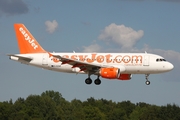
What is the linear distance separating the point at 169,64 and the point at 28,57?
22.8 m

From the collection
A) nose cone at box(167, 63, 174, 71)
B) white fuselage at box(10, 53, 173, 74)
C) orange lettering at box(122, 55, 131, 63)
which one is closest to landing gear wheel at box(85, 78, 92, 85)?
white fuselage at box(10, 53, 173, 74)

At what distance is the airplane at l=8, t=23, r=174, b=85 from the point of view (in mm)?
107250

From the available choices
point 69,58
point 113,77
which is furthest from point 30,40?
point 113,77

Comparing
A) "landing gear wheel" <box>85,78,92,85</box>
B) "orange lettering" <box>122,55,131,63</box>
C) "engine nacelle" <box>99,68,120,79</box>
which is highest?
"orange lettering" <box>122,55,131,63</box>

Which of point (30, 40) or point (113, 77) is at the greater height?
point (30, 40)

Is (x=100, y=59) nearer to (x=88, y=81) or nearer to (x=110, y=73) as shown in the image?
(x=110, y=73)

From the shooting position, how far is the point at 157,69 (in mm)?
107625

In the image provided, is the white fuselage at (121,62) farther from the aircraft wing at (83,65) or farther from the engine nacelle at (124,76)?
the engine nacelle at (124,76)

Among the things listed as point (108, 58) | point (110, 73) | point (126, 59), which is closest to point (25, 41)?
point (108, 58)

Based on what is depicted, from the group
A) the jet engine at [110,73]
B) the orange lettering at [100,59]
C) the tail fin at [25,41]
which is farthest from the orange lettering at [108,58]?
the tail fin at [25,41]

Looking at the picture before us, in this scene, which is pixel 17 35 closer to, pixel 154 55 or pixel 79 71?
pixel 79 71

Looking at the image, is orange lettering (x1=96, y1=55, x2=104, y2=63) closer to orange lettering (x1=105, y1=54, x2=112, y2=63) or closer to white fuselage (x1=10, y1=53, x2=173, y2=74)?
white fuselage (x1=10, y1=53, x2=173, y2=74)

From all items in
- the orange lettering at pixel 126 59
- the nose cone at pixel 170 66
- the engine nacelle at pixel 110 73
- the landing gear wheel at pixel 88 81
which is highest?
the orange lettering at pixel 126 59

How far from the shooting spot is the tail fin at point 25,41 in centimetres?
11788
